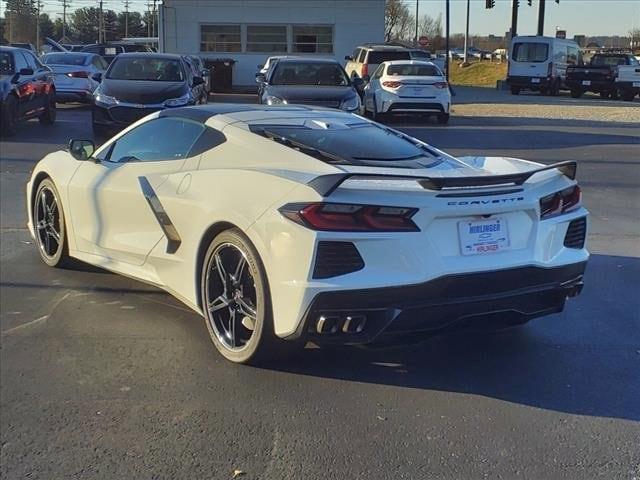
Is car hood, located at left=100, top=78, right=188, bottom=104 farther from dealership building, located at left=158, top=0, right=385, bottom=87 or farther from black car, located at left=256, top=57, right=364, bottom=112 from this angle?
dealership building, located at left=158, top=0, right=385, bottom=87

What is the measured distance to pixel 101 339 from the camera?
4.68m

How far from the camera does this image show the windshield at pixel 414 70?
18.8 metres

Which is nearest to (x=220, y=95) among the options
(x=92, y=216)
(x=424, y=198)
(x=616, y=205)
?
(x=616, y=205)

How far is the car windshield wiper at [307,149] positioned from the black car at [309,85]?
10015mm

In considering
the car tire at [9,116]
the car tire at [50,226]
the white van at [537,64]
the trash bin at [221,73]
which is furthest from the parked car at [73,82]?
the white van at [537,64]

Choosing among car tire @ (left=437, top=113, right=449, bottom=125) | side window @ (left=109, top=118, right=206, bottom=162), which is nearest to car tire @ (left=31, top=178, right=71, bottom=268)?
side window @ (left=109, top=118, right=206, bottom=162)

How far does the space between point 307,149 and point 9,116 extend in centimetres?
1161

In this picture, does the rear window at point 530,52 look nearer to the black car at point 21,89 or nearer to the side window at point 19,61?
the black car at point 21,89

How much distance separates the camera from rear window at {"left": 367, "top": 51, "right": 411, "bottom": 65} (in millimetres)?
24078

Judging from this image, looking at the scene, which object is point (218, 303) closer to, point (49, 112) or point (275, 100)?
point (275, 100)

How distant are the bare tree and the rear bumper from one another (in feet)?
246

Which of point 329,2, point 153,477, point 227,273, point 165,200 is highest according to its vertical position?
point 329,2

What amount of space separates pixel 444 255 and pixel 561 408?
0.94 m

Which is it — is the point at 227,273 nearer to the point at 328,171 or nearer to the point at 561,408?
the point at 328,171
